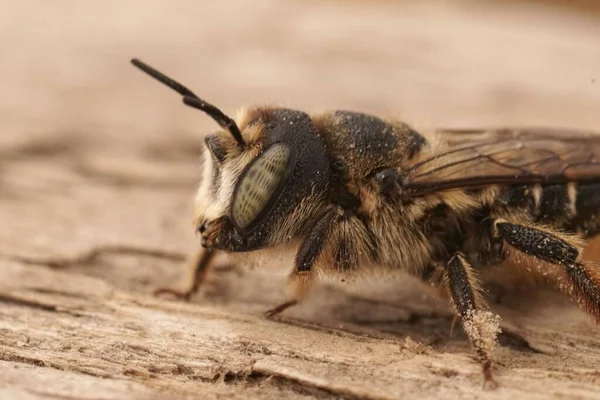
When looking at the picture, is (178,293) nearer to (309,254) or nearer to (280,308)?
(280,308)

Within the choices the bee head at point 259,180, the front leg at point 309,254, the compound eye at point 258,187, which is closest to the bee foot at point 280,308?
the front leg at point 309,254

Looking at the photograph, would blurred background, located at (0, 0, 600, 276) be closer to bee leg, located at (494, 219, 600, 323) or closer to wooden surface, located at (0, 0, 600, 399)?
wooden surface, located at (0, 0, 600, 399)

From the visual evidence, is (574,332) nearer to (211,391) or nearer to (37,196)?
(211,391)

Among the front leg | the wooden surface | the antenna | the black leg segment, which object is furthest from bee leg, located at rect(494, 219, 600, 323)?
the antenna

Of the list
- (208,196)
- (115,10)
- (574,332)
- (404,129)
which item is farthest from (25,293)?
(115,10)

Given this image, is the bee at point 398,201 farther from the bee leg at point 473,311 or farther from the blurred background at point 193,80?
the blurred background at point 193,80

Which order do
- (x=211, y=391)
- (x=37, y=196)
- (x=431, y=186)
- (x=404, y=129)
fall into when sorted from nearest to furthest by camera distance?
Result: (x=211, y=391)
(x=431, y=186)
(x=404, y=129)
(x=37, y=196)

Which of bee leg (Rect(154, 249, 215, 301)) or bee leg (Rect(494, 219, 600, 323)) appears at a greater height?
bee leg (Rect(494, 219, 600, 323))
